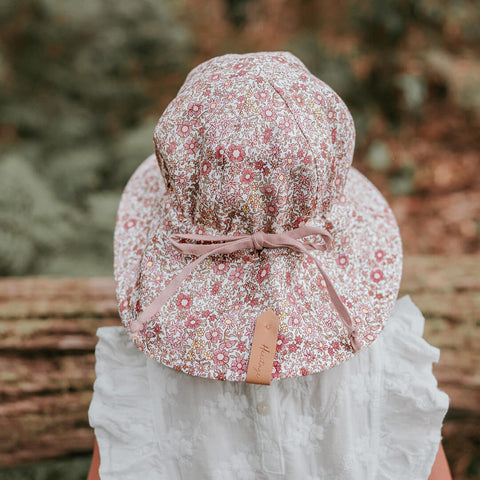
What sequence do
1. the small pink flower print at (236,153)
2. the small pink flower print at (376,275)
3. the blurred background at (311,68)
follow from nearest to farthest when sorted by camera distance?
the small pink flower print at (236,153) → the small pink flower print at (376,275) → the blurred background at (311,68)

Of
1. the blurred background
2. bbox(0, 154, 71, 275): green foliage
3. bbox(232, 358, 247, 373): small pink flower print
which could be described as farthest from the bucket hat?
the blurred background

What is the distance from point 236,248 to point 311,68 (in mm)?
2393

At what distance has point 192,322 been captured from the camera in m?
0.78

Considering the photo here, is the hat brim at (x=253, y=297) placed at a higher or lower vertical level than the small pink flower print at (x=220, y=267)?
lower

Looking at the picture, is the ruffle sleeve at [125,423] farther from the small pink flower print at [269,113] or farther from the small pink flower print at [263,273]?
the small pink flower print at [269,113]

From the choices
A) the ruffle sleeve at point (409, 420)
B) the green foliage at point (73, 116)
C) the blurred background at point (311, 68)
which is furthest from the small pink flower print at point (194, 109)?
the blurred background at point (311, 68)

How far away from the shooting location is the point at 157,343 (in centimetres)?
78

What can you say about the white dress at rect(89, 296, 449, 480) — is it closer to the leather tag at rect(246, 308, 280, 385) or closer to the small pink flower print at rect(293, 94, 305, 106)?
the leather tag at rect(246, 308, 280, 385)

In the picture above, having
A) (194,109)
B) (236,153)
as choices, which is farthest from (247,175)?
(194,109)

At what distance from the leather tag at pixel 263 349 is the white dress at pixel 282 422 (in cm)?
12

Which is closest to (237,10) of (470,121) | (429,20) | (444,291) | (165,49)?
(165,49)

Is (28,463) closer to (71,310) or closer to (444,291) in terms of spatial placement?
(71,310)

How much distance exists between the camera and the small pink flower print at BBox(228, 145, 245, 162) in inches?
28.5

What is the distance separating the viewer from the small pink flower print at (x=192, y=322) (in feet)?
2.54
